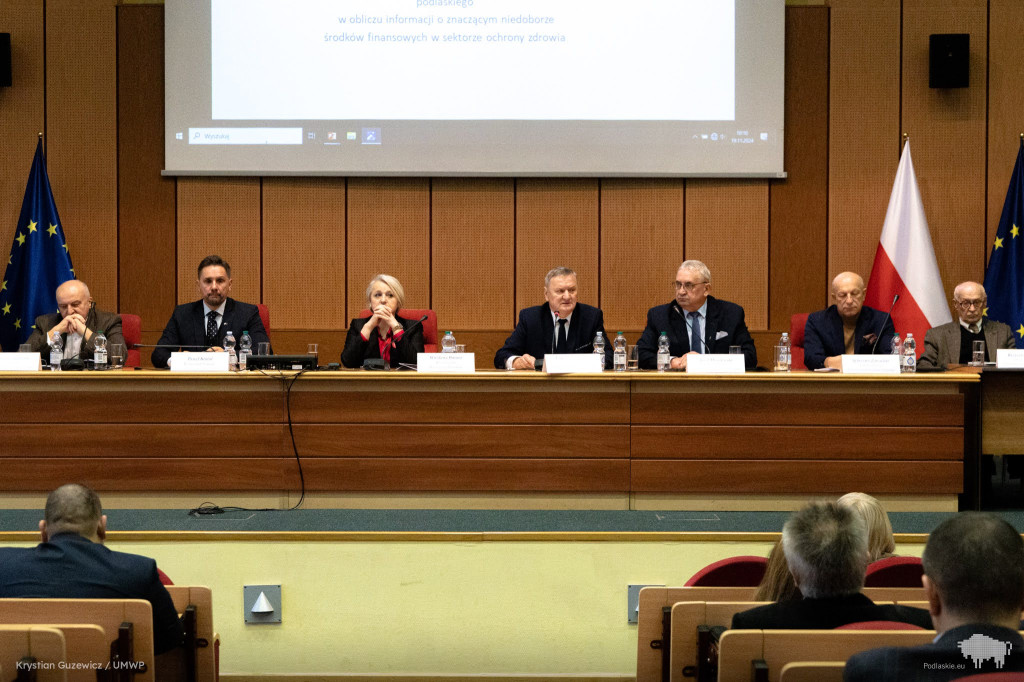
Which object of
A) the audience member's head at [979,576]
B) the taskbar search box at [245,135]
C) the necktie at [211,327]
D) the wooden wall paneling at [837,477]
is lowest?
the wooden wall paneling at [837,477]

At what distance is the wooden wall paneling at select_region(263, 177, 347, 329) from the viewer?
21.9ft

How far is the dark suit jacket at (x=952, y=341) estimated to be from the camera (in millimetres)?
5801

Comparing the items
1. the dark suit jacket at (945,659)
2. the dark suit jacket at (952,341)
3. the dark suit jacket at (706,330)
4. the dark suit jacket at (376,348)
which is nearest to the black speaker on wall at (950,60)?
the dark suit jacket at (952,341)

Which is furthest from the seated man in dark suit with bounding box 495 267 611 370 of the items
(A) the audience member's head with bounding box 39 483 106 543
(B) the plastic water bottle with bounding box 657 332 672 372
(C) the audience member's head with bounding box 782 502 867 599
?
(C) the audience member's head with bounding box 782 502 867 599

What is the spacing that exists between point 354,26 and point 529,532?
3998mm

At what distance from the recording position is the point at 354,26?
6344 millimetres

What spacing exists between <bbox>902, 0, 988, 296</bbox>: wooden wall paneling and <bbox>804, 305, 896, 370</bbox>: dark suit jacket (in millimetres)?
1526

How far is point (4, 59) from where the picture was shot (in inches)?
255

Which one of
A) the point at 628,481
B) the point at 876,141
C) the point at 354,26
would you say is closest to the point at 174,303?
the point at 354,26

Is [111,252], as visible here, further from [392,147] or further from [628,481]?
[628,481]

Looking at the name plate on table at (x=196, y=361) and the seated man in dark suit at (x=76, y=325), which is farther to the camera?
the seated man in dark suit at (x=76, y=325)

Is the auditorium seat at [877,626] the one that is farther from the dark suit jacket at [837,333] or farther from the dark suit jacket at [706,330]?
the dark suit jacket at [837,333]

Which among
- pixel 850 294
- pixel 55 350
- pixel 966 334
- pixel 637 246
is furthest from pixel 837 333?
pixel 55 350

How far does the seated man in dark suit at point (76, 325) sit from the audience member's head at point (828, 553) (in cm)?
420
